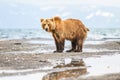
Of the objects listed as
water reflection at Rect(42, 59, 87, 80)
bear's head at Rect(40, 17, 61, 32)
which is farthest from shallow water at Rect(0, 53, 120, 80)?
bear's head at Rect(40, 17, 61, 32)

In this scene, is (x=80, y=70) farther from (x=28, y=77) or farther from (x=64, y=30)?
(x=64, y=30)

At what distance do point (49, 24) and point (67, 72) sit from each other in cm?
907

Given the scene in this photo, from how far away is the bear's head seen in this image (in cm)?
2320

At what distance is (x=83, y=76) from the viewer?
13.3 metres

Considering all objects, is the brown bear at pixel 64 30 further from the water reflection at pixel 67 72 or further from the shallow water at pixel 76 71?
the water reflection at pixel 67 72

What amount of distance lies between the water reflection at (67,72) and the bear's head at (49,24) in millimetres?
6204

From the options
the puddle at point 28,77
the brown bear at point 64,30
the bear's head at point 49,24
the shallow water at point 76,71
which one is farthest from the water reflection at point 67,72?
the brown bear at point 64,30

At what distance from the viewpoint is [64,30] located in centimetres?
2405

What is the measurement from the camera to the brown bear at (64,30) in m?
23.5

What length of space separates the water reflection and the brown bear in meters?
6.38

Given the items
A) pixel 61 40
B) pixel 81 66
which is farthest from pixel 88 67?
pixel 61 40

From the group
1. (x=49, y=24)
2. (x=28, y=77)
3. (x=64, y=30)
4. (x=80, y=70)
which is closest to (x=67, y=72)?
(x=80, y=70)

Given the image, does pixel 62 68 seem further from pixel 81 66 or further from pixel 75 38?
pixel 75 38

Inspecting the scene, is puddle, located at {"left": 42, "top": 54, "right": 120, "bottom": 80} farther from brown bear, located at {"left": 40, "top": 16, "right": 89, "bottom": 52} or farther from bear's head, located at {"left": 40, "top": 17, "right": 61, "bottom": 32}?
brown bear, located at {"left": 40, "top": 16, "right": 89, "bottom": 52}
